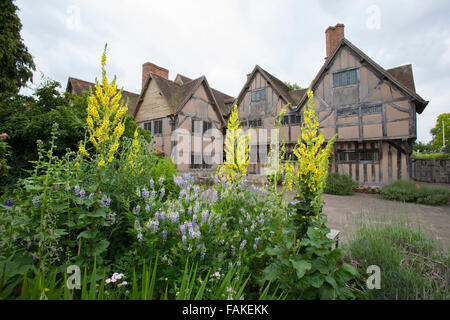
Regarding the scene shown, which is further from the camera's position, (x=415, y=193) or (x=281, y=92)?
(x=281, y=92)

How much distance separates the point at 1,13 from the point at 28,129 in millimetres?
9616

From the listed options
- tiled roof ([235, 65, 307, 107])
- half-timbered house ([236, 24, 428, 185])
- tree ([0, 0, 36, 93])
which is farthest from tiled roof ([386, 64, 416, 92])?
tree ([0, 0, 36, 93])

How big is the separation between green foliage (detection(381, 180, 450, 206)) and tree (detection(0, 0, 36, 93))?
19.9 metres

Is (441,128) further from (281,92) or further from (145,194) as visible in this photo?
(145,194)

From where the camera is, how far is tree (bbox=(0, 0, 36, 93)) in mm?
10641

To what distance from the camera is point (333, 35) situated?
1482 centimetres

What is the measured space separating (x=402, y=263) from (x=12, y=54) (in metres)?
17.1

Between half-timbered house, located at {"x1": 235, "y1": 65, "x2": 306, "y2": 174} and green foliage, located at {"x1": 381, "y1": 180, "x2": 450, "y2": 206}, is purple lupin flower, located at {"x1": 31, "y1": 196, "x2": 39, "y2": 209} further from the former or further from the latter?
half-timbered house, located at {"x1": 235, "y1": 65, "x2": 306, "y2": 174}

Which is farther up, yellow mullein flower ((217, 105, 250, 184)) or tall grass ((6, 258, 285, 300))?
yellow mullein flower ((217, 105, 250, 184))

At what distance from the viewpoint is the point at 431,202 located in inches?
340

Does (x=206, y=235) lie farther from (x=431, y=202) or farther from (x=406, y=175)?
(x=406, y=175)

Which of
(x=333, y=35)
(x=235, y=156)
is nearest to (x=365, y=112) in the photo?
(x=333, y=35)

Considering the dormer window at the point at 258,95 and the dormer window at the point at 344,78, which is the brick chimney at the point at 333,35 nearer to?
the dormer window at the point at 344,78

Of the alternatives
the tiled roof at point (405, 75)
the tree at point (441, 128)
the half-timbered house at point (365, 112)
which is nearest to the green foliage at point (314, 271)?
the half-timbered house at point (365, 112)
